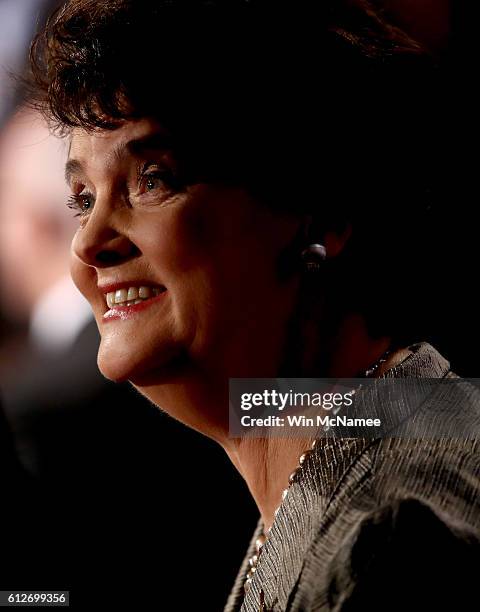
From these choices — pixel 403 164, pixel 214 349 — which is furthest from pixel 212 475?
pixel 403 164

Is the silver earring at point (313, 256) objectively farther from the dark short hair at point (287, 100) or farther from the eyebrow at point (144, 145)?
the eyebrow at point (144, 145)

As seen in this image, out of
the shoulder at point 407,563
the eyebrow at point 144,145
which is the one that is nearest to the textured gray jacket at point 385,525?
the shoulder at point 407,563

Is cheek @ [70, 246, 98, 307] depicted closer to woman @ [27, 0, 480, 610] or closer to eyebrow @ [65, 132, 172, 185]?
woman @ [27, 0, 480, 610]

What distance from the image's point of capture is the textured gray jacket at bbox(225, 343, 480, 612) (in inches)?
24.7

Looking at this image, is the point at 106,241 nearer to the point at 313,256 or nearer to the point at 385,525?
the point at 313,256

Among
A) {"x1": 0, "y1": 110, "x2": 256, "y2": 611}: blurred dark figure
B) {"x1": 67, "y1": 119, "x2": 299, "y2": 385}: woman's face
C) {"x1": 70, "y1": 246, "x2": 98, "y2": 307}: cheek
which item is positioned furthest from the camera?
{"x1": 0, "y1": 110, "x2": 256, "y2": 611}: blurred dark figure

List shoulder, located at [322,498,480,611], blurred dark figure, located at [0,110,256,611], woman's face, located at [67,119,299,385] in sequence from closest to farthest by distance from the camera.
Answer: shoulder, located at [322,498,480,611] < woman's face, located at [67,119,299,385] < blurred dark figure, located at [0,110,256,611]

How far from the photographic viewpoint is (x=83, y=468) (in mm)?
1550

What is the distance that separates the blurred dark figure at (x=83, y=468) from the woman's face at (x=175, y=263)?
562mm

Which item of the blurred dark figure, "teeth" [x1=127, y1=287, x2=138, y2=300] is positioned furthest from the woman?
the blurred dark figure

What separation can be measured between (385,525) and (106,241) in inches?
18.0

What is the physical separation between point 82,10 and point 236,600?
0.81m

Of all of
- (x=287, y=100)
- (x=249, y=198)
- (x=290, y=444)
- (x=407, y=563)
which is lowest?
(x=407, y=563)

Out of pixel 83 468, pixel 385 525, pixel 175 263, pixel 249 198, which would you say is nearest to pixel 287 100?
pixel 249 198
